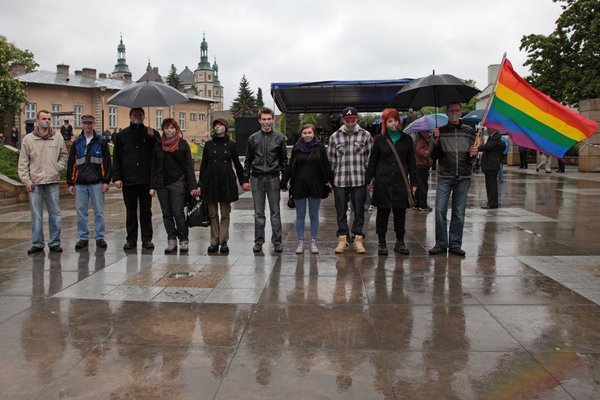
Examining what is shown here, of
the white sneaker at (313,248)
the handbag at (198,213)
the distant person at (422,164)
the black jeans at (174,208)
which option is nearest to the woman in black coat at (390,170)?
the white sneaker at (313,248)

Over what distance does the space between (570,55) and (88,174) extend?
27.9m

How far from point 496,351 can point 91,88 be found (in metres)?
61.4

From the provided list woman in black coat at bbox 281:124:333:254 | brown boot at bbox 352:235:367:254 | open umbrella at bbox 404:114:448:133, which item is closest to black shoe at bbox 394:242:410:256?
brown boot at bbox 352:235:367:254

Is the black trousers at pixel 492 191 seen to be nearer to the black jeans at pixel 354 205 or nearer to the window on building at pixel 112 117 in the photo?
the black jeans at pixel 354 205

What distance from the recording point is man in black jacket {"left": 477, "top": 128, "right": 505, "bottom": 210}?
459 inches

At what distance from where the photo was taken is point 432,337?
13.3ft

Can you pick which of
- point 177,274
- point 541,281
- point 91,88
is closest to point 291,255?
point 177,274

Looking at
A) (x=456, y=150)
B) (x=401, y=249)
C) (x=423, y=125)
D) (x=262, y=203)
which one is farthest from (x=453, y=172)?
(x=423, y=125)

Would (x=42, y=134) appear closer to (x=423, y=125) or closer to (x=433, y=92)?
(x=433, y=92)

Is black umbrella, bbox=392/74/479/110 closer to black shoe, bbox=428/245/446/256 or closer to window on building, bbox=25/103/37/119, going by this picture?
black shoe, bbox=428/245/446/256

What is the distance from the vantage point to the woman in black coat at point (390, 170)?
685 cm

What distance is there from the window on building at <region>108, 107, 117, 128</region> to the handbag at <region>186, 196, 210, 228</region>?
60866mm

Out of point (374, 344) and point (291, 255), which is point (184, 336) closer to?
point (374, 344)

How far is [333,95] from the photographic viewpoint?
15.1 metres
